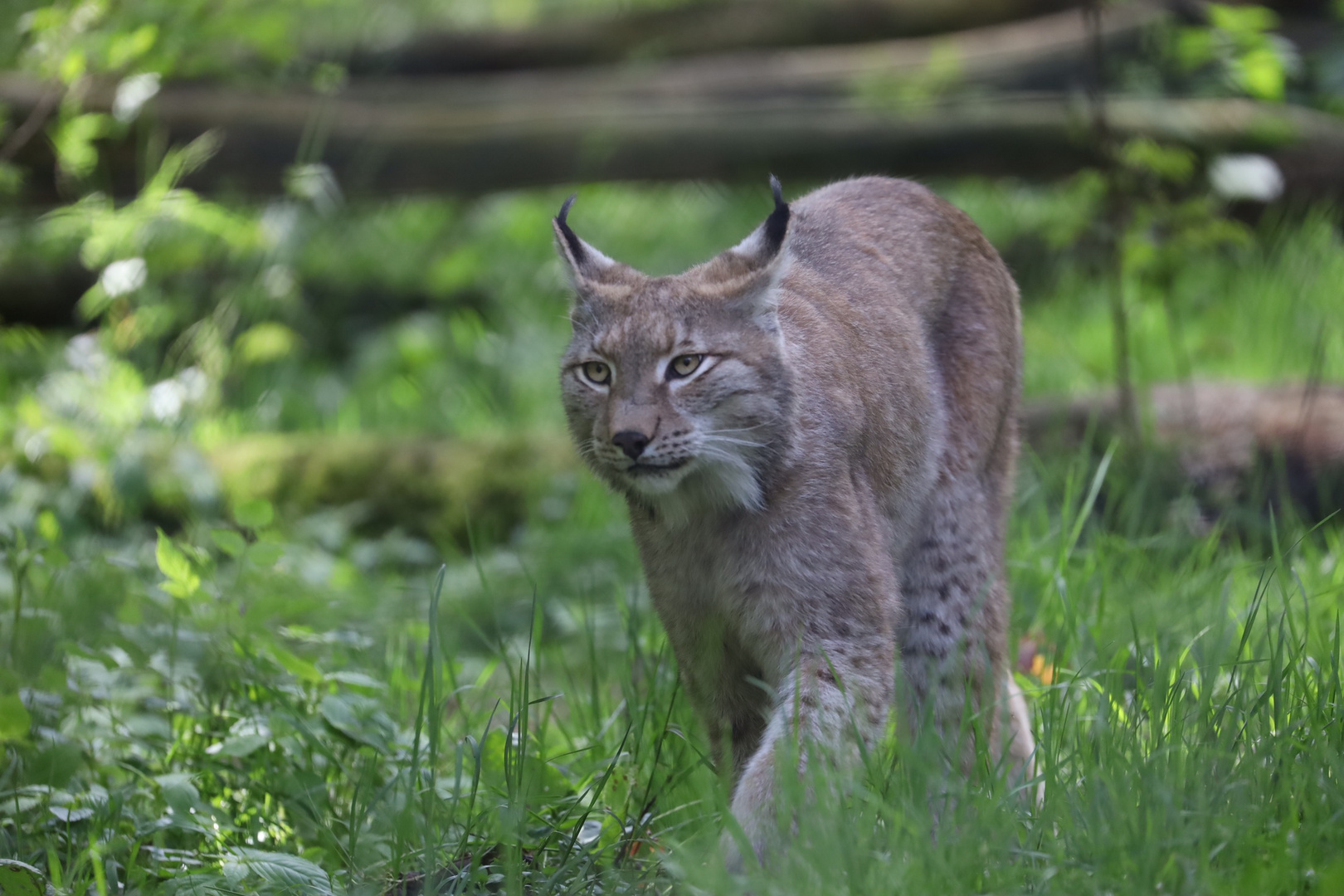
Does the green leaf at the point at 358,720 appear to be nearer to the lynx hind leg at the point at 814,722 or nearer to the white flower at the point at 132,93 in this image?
the lynx hind leg at the point at 814,722

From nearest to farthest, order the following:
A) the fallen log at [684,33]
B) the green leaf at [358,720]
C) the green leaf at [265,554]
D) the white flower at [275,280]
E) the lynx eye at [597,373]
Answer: the lynx eye at [597,373], the green leaf at [358,720], the green leaf at [265,554], the white flower at [275,280], the fallen log at [684,33]

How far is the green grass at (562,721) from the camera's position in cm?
283

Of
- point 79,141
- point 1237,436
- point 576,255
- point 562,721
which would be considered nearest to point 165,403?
point 79,141

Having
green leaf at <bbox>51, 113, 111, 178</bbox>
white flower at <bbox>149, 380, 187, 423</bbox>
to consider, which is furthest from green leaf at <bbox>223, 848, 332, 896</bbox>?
white flower at <bbox>149, 380, 187, 423</bbox>

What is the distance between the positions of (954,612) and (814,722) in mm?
982

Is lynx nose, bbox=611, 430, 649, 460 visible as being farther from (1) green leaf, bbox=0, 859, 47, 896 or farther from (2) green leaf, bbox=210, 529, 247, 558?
(1) green leaf, bbox=0, 859, 47, 896

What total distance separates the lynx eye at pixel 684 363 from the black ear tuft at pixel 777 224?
1.22ft

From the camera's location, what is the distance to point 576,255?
379 centimetres

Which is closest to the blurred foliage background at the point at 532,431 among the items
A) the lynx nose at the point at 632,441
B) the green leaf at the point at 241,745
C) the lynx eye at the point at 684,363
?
the green leaf at the point at 241,745

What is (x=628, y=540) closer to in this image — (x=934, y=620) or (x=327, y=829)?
(x=934, y=620)

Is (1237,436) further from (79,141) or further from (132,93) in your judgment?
(79,141)

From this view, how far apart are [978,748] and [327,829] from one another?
171 cm

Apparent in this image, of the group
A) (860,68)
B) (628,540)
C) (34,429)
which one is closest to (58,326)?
(34,429)

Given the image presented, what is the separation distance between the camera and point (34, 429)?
673cm
